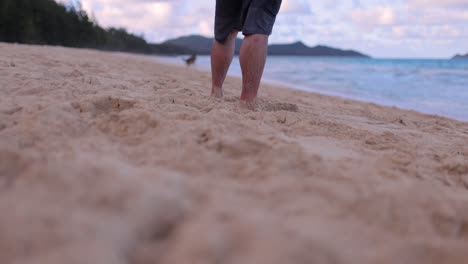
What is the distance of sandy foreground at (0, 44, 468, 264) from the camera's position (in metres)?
0.75

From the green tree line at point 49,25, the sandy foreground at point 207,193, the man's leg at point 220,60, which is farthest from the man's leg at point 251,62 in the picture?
the green tree line at point 49,25

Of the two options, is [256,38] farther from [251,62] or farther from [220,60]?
[220,60]

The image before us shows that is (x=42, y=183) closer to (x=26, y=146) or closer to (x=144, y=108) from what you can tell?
(x=26, y=146)

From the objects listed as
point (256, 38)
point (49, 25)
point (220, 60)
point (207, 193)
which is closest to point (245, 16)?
point (256, 38)

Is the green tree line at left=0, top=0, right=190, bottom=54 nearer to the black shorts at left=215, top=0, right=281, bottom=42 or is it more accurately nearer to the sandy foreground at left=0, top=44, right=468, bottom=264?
the black shorts at left=215, top=0, right=281, bottom=42

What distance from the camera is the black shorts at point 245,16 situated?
2.20 meters

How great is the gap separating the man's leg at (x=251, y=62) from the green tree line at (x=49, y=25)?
21783 mm

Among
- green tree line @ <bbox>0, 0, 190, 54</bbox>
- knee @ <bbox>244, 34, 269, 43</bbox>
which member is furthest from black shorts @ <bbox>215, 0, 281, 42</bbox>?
green tree line @ <bbox>0, 0, 190, 54</bbox>

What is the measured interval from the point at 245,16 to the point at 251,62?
32 centimetres

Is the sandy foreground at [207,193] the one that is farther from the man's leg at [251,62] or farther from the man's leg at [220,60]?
the man's leg at [220,60]

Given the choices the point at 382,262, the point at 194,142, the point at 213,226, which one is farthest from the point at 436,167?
the point at 213,226

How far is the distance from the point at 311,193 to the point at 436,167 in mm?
673

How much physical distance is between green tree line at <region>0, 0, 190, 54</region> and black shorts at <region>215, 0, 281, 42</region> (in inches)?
842

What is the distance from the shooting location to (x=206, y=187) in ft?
3.19
